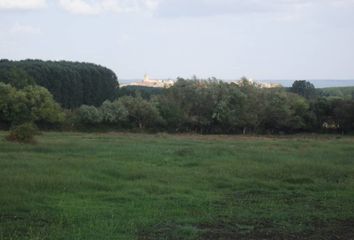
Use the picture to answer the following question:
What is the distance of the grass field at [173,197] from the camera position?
9.00 metres

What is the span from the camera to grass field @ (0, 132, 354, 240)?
900cm

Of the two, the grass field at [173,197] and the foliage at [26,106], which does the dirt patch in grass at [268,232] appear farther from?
the foliage at [26,106]

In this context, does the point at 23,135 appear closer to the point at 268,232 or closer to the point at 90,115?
the point at 268,232

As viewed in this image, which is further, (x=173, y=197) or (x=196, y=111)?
(x=196, y=111)

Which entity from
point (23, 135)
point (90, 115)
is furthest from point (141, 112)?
point (23, 135)

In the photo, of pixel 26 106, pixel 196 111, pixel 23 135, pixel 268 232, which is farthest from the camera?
pixel 196 111

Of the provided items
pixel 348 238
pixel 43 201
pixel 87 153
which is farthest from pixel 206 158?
pixel 348 238

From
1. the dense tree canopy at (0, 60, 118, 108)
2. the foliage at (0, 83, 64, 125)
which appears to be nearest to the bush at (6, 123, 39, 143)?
the foliage at (0, 83, 64, 125)

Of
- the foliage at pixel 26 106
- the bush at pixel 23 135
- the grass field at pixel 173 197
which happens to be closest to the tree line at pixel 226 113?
the foliage at pixel 26 106

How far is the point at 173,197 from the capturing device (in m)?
12.5

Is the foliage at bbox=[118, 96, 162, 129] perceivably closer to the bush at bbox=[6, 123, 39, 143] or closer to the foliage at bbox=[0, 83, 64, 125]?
the foliage at bbox=[0, 83, 64, 125]

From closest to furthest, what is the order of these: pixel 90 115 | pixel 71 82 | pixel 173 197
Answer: pixel 173 197 < pixel 90 115 < pixel 71 82

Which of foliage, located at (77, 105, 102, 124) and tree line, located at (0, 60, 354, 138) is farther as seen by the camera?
foliage, located at (77, 105, 102, 124)

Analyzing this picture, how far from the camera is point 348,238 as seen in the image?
28.3 feet
